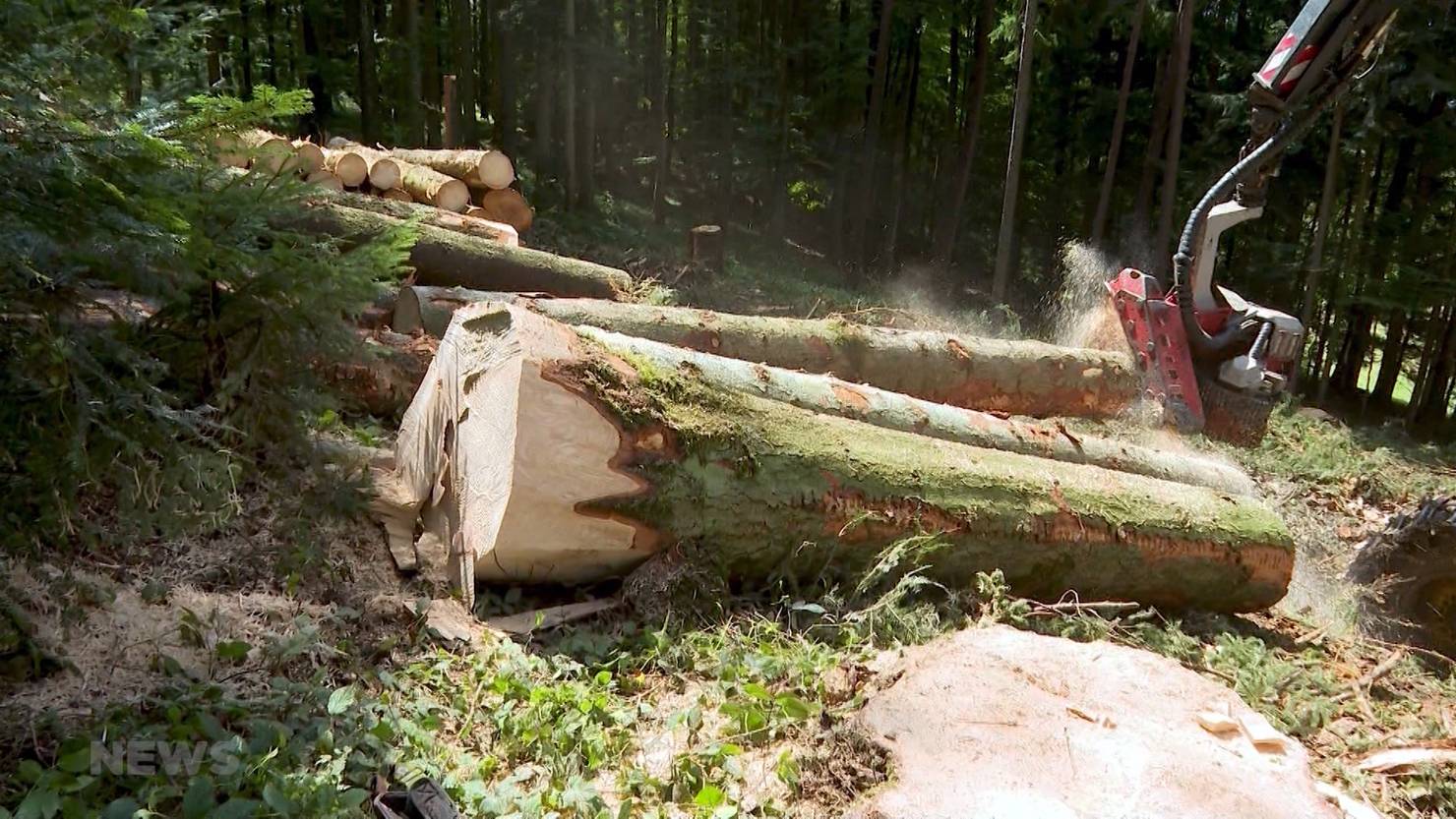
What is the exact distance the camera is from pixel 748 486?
4.30 meters

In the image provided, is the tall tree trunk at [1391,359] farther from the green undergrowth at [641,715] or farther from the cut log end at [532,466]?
the cut log end at [532,466]

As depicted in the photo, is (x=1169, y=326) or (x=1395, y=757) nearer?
(x=1395, y=757)

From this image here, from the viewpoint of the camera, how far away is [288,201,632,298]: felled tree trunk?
26.4 ft

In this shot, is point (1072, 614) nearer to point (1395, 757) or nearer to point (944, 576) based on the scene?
Result: point (944, 576)

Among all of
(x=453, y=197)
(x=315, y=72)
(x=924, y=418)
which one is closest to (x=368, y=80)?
(x=315, y=72)

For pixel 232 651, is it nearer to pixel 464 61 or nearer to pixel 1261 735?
pixel 1261 735

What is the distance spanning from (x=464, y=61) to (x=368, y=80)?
2.46m

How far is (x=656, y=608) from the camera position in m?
4.12

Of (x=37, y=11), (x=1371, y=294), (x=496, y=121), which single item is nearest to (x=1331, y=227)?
(x=1371, y=294)

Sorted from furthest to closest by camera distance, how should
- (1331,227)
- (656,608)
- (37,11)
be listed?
(1331,227), (656,608), (37,11)

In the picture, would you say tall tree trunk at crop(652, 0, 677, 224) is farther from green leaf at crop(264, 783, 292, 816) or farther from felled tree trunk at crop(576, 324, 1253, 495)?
green leaf at crop(264, 783, 292, 816)

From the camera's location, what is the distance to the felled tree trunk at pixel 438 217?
A: 29.5ft

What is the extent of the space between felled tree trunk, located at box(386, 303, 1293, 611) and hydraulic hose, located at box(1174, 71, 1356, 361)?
3419mm

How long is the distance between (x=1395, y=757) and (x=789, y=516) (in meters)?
2.63
